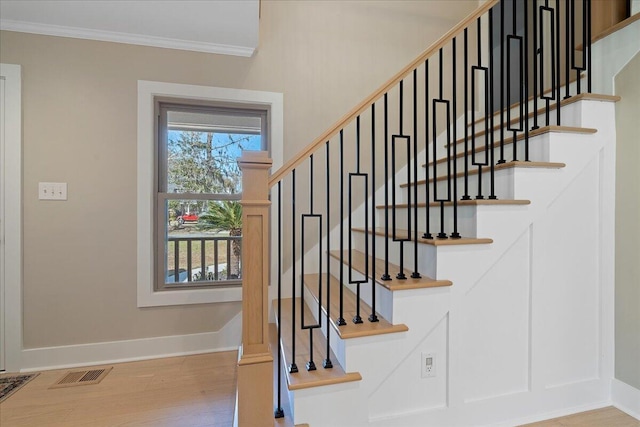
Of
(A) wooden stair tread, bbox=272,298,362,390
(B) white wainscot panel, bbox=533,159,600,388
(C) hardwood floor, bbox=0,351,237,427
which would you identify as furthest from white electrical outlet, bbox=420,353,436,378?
(C) hardwood floor, bbox=0,351,237,427

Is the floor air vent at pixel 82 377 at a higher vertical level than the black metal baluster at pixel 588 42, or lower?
lower

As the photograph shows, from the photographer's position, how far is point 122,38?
2.25 m

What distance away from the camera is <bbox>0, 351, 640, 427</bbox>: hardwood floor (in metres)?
1.61

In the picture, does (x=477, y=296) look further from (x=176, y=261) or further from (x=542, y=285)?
(x=176, y=261)

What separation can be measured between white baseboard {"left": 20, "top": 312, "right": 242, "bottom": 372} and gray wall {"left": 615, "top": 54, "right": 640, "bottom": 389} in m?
2.51

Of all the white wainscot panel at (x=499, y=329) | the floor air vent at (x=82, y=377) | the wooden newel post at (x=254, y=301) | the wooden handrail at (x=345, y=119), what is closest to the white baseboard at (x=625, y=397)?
the white wainscot panel at (x=499, y=329)

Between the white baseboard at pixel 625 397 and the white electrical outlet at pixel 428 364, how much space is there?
117 centimetres

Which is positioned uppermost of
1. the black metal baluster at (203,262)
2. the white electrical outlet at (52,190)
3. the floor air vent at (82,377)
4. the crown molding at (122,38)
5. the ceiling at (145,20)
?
the ceiling at (145,20)

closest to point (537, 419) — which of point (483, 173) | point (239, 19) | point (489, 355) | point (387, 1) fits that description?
point (489, 355)

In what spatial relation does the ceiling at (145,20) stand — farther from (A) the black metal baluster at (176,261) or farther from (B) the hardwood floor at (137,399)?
(B) the hardwood floor at (137,399)

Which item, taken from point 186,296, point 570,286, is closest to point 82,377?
point 186,296

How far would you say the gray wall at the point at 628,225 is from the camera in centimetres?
167

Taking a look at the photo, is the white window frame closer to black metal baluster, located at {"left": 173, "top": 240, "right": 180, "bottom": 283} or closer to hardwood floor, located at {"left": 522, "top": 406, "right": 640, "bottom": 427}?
black metal baluster, located at {"left": 173, "top": 240, "right": 180, "bottom": 283}

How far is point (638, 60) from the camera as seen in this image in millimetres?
1655
